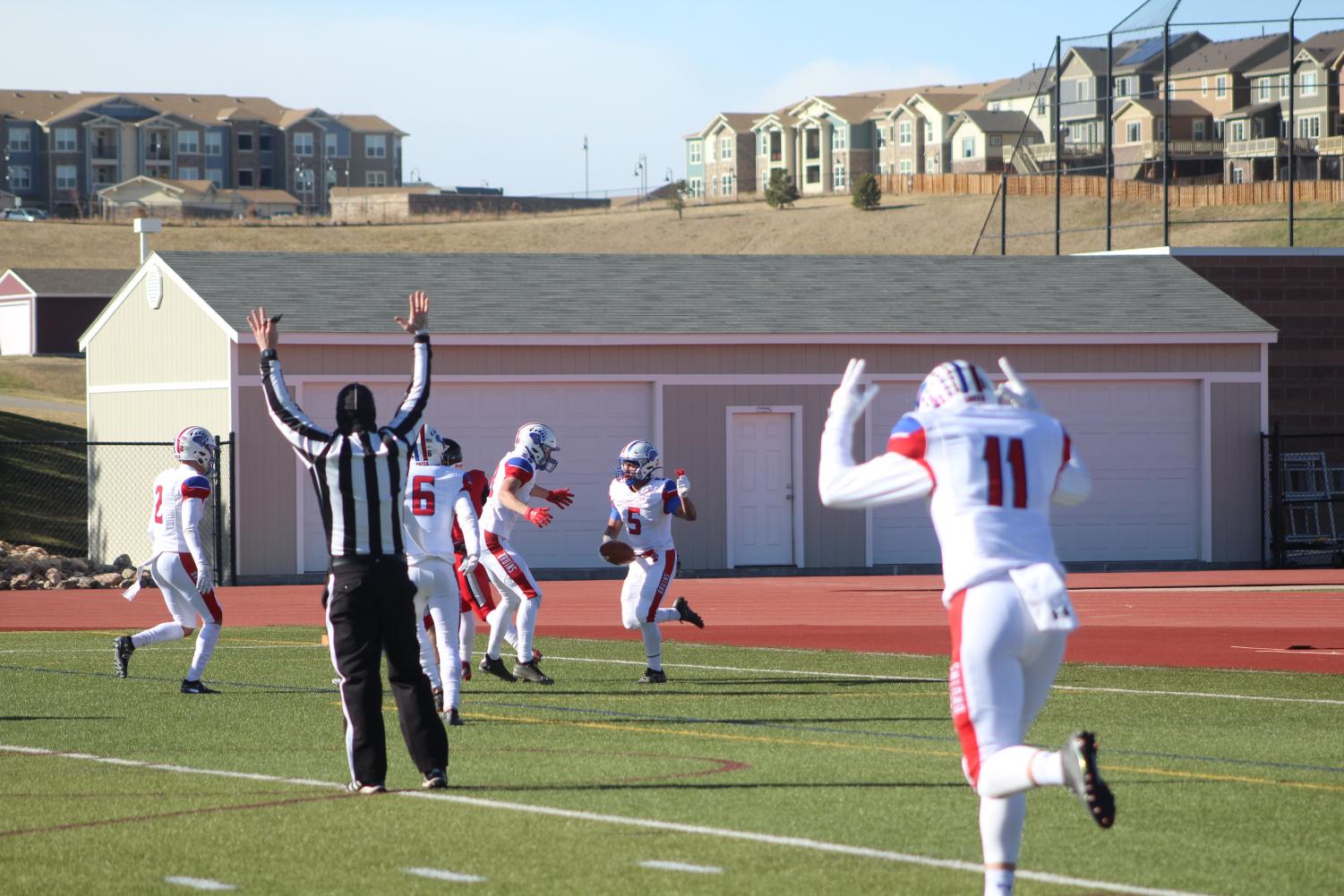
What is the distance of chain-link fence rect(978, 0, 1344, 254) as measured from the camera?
33.8 metres

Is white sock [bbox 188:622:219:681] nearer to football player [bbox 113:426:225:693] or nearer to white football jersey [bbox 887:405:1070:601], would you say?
football player [bbox 113:426:225:693]

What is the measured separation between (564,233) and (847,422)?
98.2 metres

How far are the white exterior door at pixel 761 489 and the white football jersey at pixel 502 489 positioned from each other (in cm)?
1338

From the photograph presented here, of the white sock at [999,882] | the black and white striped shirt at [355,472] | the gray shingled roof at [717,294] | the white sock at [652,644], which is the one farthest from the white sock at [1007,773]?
the gray shingled roof at [717,294]

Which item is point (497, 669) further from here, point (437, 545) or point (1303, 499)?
point (1303, 499)

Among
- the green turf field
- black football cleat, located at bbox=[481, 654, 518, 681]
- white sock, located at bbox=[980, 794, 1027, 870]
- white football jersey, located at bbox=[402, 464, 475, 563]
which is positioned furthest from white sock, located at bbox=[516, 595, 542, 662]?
white sock, located at bbox=[980, 794, 1027, 870]

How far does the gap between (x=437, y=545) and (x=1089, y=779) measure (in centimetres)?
683

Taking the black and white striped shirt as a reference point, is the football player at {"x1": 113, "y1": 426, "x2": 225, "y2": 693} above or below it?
below

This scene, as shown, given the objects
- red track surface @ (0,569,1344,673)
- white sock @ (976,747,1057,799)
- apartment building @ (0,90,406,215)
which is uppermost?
apartment building @ (0,90,406,215)

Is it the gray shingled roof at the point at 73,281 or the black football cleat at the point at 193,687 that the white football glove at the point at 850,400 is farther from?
the gray shingled roof at the point at 73,281

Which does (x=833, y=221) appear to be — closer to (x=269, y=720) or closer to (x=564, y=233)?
(x=564, y=233)

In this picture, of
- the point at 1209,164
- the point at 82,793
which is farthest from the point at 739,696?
the point at 1209,164

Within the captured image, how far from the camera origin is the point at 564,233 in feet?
342

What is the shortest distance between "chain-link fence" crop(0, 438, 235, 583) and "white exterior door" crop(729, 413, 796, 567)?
7.40 meters
